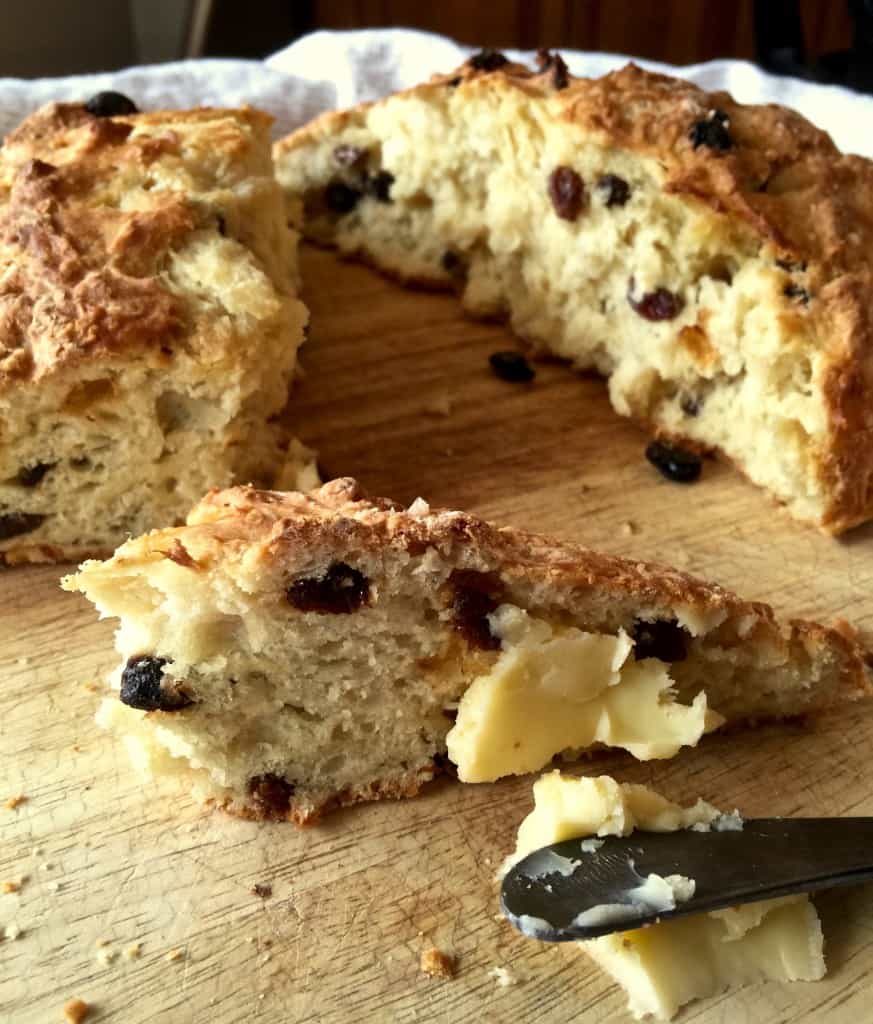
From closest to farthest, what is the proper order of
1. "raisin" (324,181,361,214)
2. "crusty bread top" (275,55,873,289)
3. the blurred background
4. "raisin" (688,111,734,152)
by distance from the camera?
"crusty bread top" (275,55,873,289)
"raisin" (688,111,734,152)
"raisin" (324,181,361,214)
the blurred background

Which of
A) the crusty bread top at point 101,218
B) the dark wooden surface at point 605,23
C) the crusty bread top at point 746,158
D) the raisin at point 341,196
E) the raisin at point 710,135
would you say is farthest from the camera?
the dark wooden surface at point 605,23

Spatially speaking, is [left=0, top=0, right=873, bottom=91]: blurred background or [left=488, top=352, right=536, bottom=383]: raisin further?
[left=0, top=0, right=873, bottom=91]: blurred background

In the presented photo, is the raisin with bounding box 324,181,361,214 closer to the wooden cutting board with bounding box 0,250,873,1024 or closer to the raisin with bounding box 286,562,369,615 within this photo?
the wooden cutting board with bounding box 0,250,873,1024

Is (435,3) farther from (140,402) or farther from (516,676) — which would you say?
(516,676)

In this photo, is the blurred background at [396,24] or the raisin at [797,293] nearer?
the raisin at [797,293]

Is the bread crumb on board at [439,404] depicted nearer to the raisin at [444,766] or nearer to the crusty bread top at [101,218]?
the crusty bread top at [101,218]

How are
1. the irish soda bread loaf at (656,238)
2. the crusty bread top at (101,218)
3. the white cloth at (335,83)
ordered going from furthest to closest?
the white cloth at (335,83) → the irish soda bread loaf at (656,238) → the crusty bread top at (101,218)

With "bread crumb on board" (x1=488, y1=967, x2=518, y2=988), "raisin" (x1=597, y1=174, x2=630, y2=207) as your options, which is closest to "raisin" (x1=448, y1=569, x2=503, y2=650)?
"bread crumb on board" (x1=488, y1=967, x2=518, y2=988)

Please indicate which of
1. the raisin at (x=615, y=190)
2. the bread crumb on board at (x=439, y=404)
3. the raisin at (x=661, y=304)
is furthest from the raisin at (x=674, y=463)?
the raisin at (x=615, y=190)
